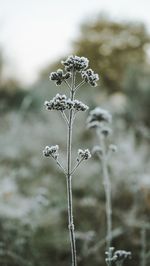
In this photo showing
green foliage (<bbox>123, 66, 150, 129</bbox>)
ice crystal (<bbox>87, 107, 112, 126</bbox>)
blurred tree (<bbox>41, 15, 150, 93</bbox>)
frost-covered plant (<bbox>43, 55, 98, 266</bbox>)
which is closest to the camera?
frost-covered plant (<bbox>43, 55, 98, 266</bbox>)

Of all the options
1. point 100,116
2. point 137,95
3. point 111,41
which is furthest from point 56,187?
point 111,41

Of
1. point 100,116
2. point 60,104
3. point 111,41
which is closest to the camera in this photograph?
point 60,104

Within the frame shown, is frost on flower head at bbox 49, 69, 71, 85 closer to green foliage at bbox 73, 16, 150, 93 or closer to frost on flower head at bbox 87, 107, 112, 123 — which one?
frost on flower head at bbox 87, 107, 112, 123

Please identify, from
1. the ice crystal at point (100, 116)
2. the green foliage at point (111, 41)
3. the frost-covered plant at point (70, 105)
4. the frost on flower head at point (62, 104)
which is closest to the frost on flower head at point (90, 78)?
the frost-covered plant at point (70, 105)

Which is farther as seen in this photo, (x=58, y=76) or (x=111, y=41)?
(x=111, y=41)

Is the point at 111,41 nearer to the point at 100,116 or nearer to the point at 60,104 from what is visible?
the point at 100,116

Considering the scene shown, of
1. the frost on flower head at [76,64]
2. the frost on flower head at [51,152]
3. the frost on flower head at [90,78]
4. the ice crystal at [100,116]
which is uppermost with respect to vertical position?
the ice crystal at [100,116]

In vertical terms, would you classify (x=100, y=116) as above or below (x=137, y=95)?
below

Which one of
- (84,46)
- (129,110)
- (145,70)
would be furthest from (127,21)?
(129,110)

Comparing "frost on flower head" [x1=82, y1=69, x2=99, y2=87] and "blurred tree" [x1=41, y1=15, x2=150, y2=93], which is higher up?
"blurred tree" [x1=41, y1=15, x2=150, y2=93]

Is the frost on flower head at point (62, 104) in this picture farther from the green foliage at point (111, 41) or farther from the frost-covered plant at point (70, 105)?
the green foliage at point (111, 41)

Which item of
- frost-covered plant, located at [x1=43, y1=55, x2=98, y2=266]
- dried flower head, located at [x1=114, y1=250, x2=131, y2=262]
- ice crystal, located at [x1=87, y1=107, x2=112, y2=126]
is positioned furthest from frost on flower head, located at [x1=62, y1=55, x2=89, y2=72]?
ice crystal, located at [x1=87, y1=107, x2=112, y2=126]
